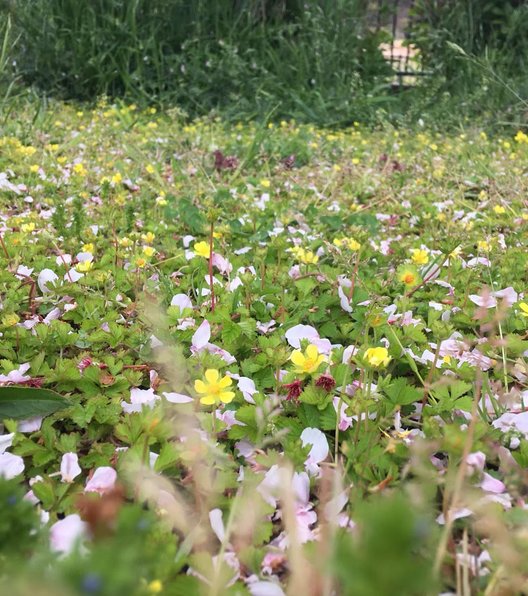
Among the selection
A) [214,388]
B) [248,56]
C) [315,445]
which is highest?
[214,388]

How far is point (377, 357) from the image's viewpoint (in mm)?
1170

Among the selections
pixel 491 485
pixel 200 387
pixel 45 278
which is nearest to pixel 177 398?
pixel 200 387

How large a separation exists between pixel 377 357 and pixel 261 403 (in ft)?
0.82

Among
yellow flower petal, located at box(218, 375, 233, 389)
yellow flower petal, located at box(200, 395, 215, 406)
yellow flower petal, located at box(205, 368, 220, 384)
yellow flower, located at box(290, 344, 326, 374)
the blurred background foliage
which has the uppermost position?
yellow flower petal, located at box(205, 368, 220, 384)

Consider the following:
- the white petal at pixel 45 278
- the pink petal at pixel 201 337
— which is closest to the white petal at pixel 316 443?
the pink petal at pixel 201 337

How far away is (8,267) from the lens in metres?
1.85

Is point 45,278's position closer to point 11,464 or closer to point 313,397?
point 11,464

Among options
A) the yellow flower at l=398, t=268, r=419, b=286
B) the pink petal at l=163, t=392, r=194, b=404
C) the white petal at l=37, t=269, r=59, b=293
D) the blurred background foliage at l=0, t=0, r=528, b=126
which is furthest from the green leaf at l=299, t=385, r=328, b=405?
the blurred background foliage at l=0, t=0, r=528, b=126

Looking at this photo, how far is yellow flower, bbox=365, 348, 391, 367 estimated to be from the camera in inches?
45.4

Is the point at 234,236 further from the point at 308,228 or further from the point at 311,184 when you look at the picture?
the point at 311,184

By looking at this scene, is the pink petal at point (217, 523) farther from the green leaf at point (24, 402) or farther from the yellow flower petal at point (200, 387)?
the green leaf at point (24, 402)

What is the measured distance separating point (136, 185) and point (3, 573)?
270 cm

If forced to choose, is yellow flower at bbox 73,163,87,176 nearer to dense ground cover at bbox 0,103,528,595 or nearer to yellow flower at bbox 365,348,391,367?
dense ground cover at bbox 0,103,528,595

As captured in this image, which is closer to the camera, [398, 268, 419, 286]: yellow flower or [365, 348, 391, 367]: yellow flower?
[365, 348, 391, 367]: yellow flower
